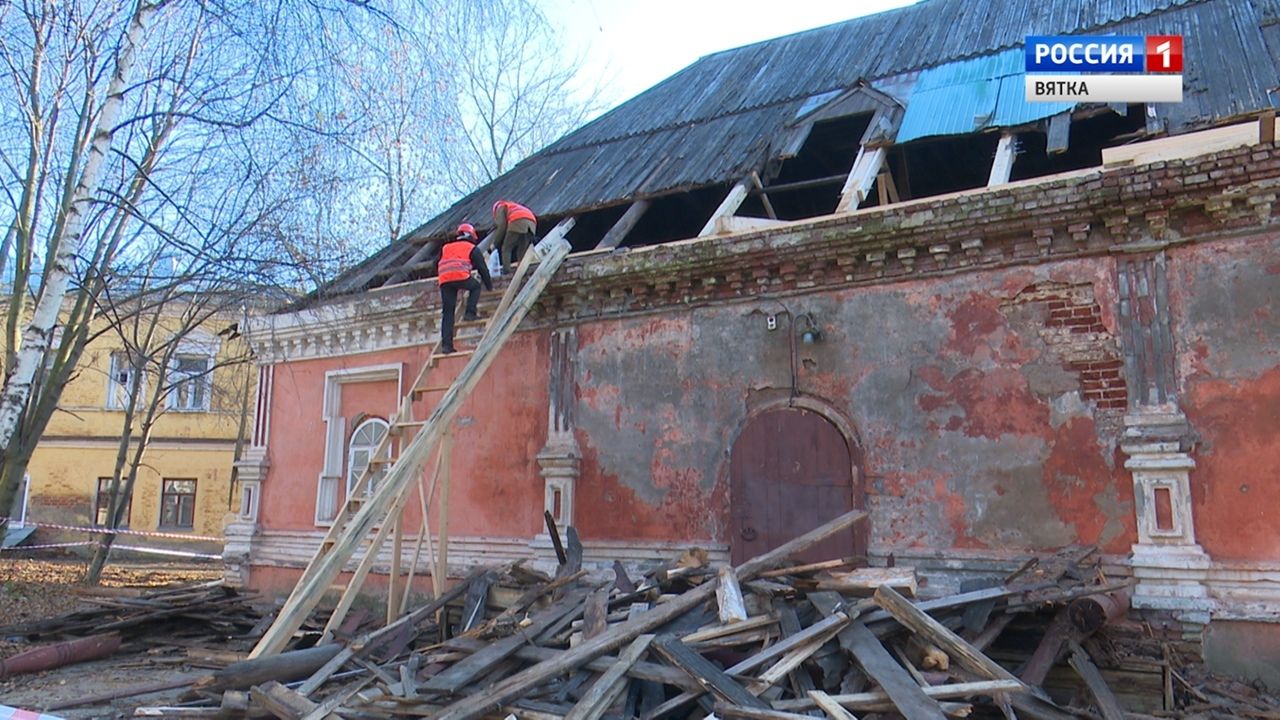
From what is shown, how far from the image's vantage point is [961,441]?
26.8ft

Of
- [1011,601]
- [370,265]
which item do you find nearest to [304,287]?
[370,265]

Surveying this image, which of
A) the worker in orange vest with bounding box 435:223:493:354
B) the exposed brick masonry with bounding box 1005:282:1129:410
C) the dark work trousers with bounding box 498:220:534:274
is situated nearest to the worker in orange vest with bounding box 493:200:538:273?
the dark work trousers with bounding box 498:220:534:274

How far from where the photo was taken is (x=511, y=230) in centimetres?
1089

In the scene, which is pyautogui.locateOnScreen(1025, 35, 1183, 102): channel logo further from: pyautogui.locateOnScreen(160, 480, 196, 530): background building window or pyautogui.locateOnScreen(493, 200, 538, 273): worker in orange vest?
pyautogui.locateOnScreen(160, 480, 196, 530): background building window

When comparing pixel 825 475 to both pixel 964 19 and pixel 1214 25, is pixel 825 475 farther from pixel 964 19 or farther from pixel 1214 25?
pixel 964 19

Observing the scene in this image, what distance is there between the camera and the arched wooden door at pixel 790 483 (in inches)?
339

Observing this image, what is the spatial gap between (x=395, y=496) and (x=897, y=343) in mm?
5241

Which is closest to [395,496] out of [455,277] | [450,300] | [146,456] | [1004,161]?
[450,300]

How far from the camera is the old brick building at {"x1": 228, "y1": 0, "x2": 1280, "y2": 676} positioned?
7.19 m

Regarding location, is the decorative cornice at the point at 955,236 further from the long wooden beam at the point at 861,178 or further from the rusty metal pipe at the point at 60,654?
the rusty metal pipe at the point at 60,654

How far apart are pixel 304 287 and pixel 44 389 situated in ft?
17.3

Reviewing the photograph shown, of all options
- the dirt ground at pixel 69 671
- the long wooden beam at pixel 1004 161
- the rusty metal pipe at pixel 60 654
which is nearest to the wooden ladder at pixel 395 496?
the dirt ground at pixel 69 671

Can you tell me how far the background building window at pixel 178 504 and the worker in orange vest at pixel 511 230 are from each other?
1897 cm

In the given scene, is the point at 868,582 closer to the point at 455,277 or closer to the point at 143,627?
the point at 455,277
